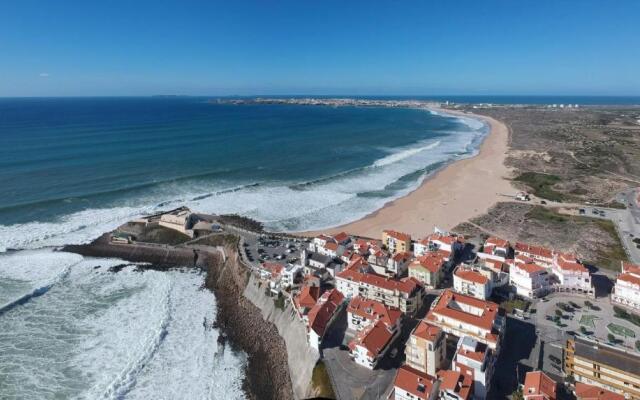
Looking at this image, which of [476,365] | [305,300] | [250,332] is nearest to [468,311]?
[476,365]

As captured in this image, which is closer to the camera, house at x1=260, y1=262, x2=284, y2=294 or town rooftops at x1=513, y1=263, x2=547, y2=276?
town rooftops at x1=513, y1=263, x2=547, y2=276

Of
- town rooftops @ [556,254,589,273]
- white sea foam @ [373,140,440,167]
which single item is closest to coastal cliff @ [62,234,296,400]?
town rooftops @ [556,254,589,273]

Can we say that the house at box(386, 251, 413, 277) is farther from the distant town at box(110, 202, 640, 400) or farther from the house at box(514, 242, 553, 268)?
the house at box(514, 242, 553, 268)

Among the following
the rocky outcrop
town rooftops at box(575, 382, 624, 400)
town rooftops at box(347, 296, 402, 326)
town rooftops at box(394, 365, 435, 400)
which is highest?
town rooftops at box(347, 296, 402, 326)

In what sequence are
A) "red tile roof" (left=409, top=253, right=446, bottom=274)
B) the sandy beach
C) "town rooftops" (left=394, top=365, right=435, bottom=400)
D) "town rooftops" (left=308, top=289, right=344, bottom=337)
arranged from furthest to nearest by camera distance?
the sandy beach
"red tile roof" (left=409, top=253, right=446, bottom=274)
"town rooftops" (left=308, top=289, right=344, bottom=337)
"town rooftops" (left=394, top=365, right=435, bottom=400)

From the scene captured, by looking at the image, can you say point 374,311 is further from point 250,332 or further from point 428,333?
point 250,332

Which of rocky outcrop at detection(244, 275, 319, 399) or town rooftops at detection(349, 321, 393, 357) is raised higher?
town rooftops at detection(349, 321, 393, 357)
